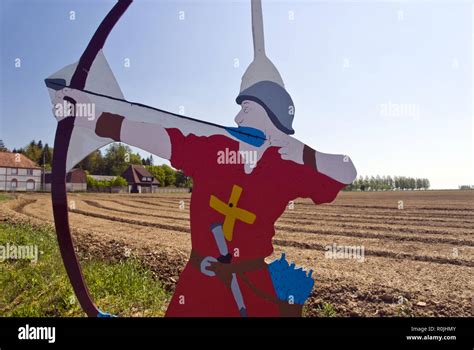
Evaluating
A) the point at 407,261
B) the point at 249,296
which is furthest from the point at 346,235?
the point at 249,296

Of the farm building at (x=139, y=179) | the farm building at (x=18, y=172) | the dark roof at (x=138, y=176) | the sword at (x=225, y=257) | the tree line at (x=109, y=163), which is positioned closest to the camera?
the sword at (x=225, y=257)

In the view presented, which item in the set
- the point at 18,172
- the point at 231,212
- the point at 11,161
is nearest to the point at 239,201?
the point at 231,212

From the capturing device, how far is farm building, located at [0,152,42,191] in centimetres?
1334

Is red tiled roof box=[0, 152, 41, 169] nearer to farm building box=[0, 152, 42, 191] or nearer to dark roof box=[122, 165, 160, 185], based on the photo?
farm building box=[0, 152, 42, 191]

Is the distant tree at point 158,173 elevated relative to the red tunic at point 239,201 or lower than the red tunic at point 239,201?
elevated

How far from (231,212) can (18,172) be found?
17276 millimetres

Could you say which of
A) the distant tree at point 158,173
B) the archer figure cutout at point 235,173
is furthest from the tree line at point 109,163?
the archer figure cutout at point 235,173

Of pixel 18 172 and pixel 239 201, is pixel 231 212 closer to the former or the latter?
pixel 239 201

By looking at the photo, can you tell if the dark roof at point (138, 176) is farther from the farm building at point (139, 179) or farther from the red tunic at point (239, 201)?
the red tunic at point (239, 201)

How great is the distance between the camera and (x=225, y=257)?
288cm

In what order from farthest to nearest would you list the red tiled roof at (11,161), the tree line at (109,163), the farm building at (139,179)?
the farm building at (139,179) → the tree line at (109,163) → the red tiled roof at (11,161)

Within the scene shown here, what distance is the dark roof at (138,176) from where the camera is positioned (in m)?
26.6

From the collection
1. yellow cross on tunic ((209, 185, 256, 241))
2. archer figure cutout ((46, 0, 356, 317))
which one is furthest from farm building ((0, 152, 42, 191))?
yellow cross on tunic ((209, 185, 256, 241))
